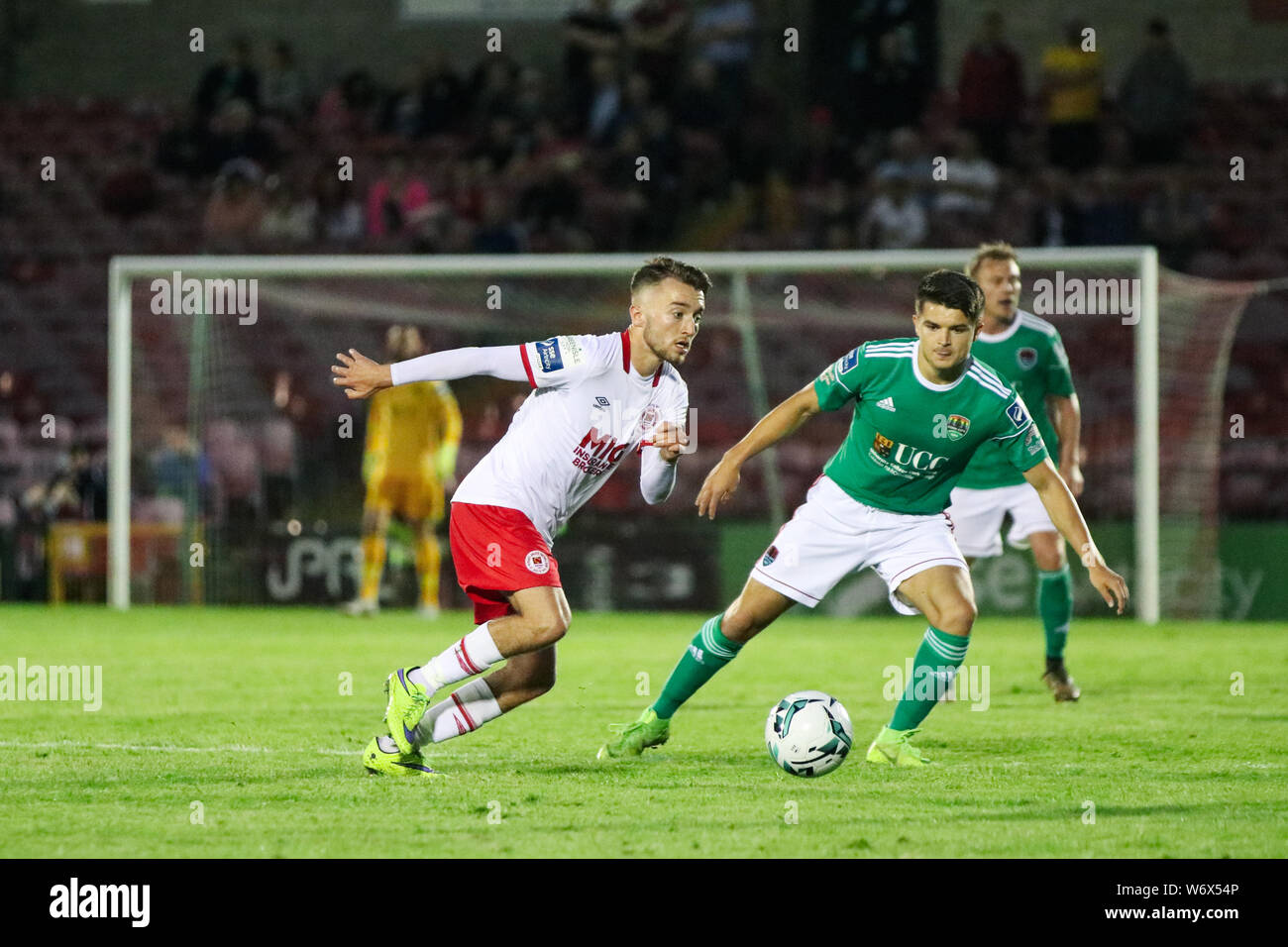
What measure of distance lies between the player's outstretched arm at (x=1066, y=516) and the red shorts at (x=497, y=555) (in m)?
1.72

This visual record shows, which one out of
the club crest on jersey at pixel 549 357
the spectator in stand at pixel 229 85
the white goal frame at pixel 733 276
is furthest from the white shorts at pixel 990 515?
the spectator in stand at pixel 229 85

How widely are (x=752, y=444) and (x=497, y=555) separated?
0.93 m

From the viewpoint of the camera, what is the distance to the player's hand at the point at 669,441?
5801mm

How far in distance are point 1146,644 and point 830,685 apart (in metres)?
3.32

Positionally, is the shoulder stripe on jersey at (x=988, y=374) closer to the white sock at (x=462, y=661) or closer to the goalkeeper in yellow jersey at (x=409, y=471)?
the white sock at (x=462, y=661)

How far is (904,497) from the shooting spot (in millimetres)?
6512

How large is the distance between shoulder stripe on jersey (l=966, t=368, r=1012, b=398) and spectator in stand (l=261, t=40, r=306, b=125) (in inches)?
582

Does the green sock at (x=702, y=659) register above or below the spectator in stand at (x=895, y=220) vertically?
below

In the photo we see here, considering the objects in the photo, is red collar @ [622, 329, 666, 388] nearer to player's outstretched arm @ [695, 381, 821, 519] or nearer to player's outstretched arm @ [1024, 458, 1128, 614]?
player's outstretched arm @ [695, 381, 821, 519]

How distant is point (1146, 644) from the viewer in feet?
38.5

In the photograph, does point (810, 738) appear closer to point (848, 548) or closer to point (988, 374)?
point (848, 548)

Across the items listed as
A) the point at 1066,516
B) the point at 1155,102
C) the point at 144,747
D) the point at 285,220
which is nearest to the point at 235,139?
the point at 285,220

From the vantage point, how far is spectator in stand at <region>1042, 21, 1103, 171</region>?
706 inches
